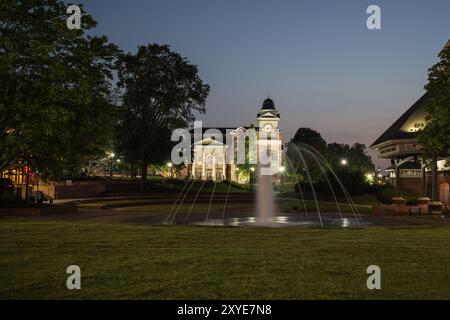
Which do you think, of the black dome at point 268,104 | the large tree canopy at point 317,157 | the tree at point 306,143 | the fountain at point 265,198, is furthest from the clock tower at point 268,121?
the fountain at point 265,198

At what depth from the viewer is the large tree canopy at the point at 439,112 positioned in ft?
76.2

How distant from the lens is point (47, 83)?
65.4ft

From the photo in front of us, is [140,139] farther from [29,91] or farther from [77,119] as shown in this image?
[29,91]

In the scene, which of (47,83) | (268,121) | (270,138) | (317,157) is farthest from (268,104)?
(47,83)

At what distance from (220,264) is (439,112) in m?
18.5

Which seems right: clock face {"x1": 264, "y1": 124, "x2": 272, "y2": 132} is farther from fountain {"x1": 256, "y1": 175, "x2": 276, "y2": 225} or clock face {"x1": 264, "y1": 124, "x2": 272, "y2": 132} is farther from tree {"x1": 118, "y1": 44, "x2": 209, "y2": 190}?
fountain {"x1": 256, "y1": 175, "x2": 276, "y2": 225}

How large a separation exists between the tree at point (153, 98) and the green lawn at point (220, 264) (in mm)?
39742

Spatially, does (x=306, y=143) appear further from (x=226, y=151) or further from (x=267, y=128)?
(x=226, y=151)

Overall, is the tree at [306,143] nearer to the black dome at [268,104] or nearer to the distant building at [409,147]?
the black dome at [268,104]

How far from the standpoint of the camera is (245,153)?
372ft

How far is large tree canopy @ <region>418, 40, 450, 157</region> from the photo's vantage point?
2322 centimetres

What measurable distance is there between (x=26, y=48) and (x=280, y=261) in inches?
646

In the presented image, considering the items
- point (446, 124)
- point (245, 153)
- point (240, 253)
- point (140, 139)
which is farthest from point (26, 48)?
point (245, 153)

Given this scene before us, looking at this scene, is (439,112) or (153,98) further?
(153,98)
